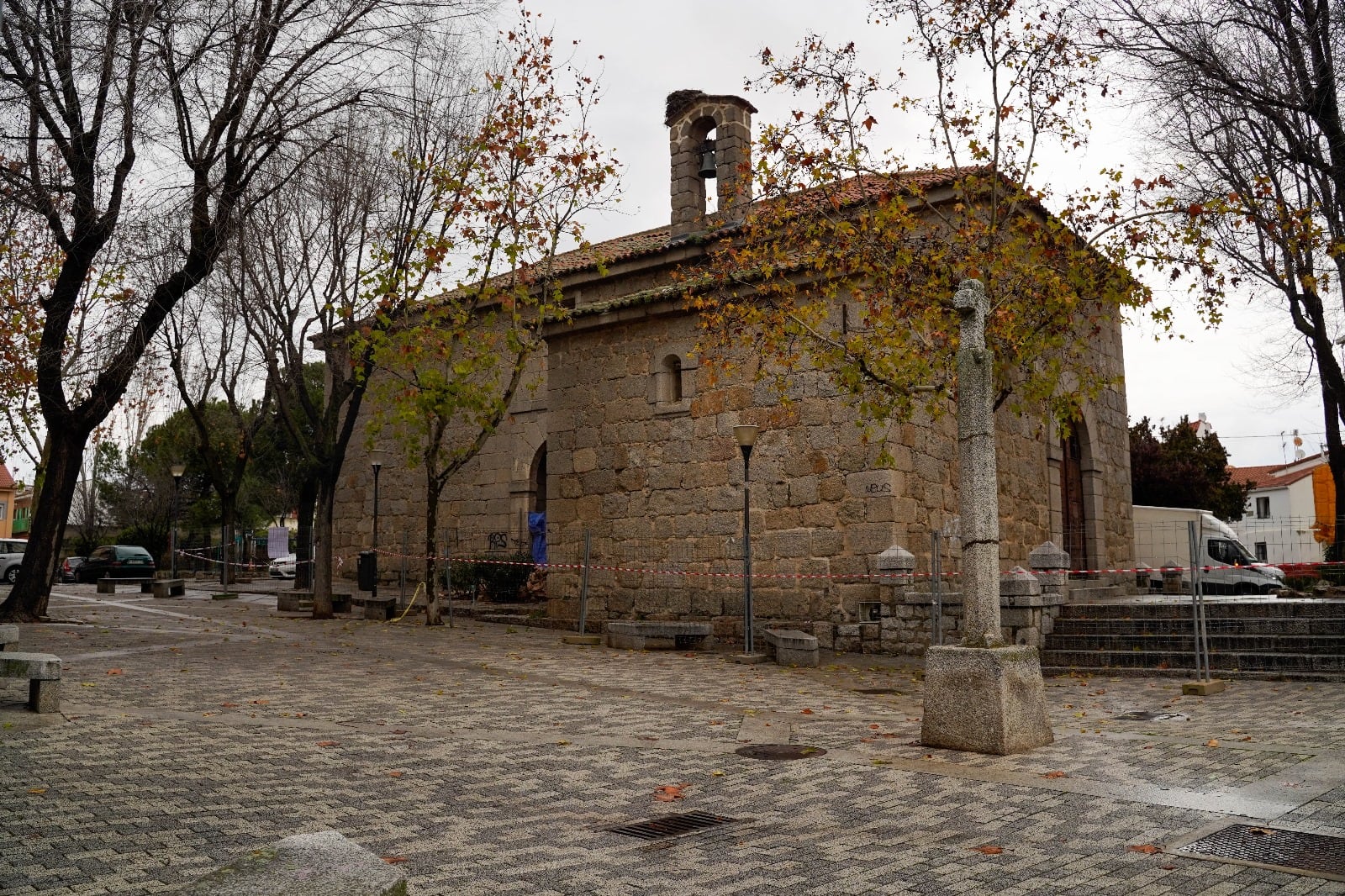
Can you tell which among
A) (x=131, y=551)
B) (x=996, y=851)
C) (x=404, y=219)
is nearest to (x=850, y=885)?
(x=996, y=851)

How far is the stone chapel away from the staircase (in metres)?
2.10

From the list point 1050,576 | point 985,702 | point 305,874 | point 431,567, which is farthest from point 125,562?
point 305,874

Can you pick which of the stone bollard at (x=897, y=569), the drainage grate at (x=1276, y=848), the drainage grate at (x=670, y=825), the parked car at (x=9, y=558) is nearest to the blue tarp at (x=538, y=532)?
the stone bollard at (x=897, y=569)

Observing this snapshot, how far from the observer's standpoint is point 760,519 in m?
14.2

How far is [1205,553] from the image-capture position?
864 inches

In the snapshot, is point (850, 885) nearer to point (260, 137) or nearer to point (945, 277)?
point (945, 277)

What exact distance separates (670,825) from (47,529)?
12.9 meters

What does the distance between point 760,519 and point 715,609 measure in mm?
1484

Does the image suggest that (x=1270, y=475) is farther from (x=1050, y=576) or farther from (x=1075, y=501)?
(x=1050, y=576)

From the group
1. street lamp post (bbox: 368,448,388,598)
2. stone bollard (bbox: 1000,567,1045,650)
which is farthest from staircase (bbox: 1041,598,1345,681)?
street lamp post (bbox: 368,448,388,598)

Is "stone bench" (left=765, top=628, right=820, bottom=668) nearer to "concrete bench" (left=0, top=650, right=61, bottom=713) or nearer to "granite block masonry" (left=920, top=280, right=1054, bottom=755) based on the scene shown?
"granite block masonry" (left=920, top=280, right=1054, bottom=755)

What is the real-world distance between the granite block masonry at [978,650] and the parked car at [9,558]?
3176 cm

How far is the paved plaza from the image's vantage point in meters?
4.08

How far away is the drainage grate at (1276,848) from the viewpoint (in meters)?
4.17
